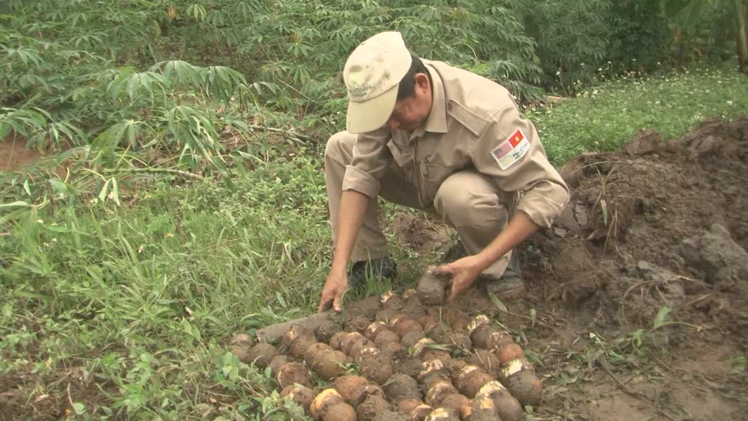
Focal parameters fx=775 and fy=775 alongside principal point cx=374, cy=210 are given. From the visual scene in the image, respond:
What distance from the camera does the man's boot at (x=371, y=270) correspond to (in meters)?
3.54

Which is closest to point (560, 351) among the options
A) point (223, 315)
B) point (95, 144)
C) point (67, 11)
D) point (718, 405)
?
point (718, 405)

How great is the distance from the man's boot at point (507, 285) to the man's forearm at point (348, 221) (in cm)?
62

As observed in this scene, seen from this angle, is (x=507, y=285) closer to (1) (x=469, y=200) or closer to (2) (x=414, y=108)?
(1) (x=469, y=200)

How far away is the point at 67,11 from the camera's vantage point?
18.1 feet

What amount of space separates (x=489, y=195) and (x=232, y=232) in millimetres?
1470

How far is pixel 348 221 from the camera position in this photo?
3270 millimetres

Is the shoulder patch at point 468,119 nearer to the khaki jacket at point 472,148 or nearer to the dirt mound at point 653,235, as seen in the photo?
the khaki jacket at point 472,148

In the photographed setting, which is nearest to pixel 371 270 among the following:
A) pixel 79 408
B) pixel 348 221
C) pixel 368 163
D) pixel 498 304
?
pixel 348 221

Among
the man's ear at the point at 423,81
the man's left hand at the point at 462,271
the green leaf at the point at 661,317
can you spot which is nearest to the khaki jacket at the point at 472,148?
the man's ear at the point at 423,81

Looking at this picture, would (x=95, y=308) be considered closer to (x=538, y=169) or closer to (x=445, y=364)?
(x=445, y=364)

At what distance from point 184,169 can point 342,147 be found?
1.52m

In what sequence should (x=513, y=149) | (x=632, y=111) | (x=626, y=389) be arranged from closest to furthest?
(x=626, y=389)
(x=513, y=149)
(x=632, y=111)

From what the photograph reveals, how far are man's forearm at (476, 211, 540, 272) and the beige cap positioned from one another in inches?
24.8

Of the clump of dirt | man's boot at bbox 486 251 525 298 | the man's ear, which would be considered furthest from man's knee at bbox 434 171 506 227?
the clump of dirt
